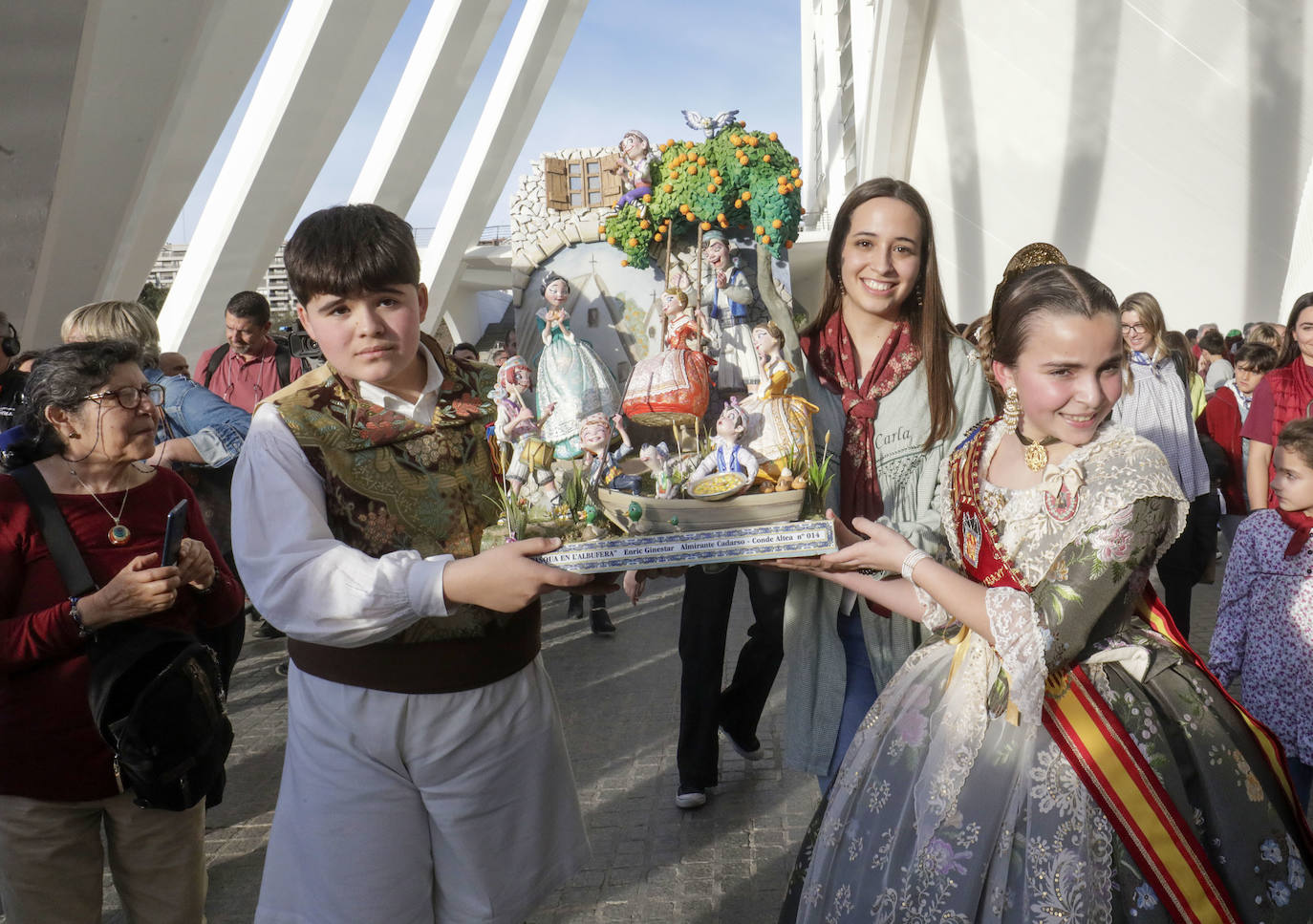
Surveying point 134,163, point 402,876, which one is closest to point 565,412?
point 402,876

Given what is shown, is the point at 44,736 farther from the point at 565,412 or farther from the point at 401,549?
the point at 565,412

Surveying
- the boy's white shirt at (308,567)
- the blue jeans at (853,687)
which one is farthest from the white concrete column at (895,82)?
the boy's white shirt at (308,567)

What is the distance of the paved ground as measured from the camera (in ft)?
12.3

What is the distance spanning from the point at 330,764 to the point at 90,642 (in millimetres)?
987

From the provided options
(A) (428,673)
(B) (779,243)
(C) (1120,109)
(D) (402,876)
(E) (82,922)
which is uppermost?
(C) (1120,109)

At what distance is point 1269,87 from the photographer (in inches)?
739

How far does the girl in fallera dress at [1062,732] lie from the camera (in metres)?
2.14

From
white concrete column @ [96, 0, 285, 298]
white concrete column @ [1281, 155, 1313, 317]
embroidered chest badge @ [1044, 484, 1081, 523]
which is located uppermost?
white concrete column @ [96, 0, 285, 298]

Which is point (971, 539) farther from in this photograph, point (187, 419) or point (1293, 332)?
point (187, 419)

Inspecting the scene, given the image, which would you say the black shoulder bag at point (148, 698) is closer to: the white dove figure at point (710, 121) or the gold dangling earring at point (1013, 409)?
the gold dangling earring at point (1013, 409)

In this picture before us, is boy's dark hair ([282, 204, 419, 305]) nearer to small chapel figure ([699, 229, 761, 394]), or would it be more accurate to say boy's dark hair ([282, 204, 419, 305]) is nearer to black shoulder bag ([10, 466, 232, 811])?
black shoulder bag ([10, 466, 232, 811])

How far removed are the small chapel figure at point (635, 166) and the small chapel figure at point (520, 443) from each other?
5364 mm

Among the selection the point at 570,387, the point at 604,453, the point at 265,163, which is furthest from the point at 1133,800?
the point at 265,163

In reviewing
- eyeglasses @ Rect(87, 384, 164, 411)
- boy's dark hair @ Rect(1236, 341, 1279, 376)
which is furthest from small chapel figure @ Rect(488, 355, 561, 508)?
boy's dark hair @ Rect(1236, 341, 1279, 376)
